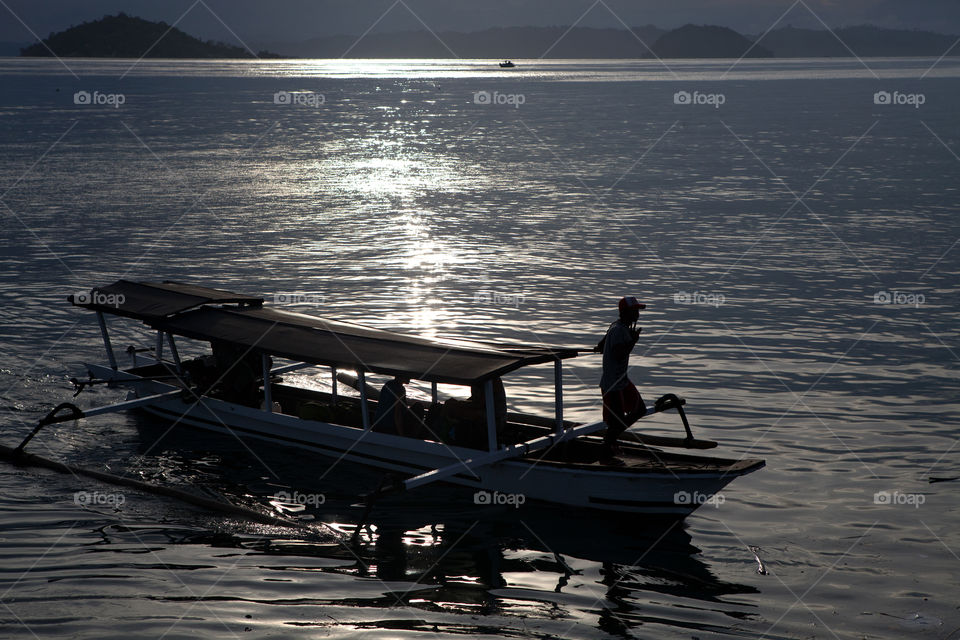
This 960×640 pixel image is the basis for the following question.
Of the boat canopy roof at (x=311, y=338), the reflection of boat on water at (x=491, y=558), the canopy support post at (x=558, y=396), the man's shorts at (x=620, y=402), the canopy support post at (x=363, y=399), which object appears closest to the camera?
the reflection of boat on water at (x=491, y=558)

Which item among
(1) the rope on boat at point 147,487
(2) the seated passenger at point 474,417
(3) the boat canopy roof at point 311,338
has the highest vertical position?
(3) the boat canopy roof at point 311,338

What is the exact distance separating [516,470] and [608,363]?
7.19 ft

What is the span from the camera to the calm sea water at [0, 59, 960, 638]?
1266 centimetres

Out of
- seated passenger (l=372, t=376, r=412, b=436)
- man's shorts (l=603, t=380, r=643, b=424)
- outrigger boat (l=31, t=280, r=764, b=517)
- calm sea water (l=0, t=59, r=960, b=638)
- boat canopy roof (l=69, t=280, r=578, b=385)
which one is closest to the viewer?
calm sea water (l=0, t=59, r=960, b=638)

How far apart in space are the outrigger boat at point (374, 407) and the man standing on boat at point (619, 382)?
40cm

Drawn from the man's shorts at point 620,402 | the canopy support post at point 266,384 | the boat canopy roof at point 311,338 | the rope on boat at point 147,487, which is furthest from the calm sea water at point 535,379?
the boat canopy roof at point 311,338

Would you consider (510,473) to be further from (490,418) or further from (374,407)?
(374,407)

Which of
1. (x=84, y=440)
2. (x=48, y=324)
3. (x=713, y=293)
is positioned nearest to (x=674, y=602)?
(x=84, y=440)

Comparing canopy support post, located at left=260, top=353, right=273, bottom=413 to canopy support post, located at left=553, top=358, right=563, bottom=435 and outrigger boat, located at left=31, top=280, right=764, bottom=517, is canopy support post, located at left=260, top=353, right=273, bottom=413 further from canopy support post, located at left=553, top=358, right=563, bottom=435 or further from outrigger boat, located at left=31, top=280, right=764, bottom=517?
canopy support post, located at left=553, top=358, right=563, bottom=435

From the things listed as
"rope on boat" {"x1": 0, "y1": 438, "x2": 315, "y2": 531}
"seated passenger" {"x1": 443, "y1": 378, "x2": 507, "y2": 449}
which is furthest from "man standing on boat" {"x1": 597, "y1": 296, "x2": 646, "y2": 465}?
"rope on boat" {"x1": 0, "y1": 438, "x2": 315, "y2": 531}

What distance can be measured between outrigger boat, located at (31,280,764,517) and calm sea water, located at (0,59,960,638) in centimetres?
50

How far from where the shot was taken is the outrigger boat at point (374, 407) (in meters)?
14.6

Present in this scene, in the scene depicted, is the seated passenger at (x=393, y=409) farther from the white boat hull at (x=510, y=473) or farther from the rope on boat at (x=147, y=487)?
the rope on boat at (x=147, y=487)

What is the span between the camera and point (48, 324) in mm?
26484
